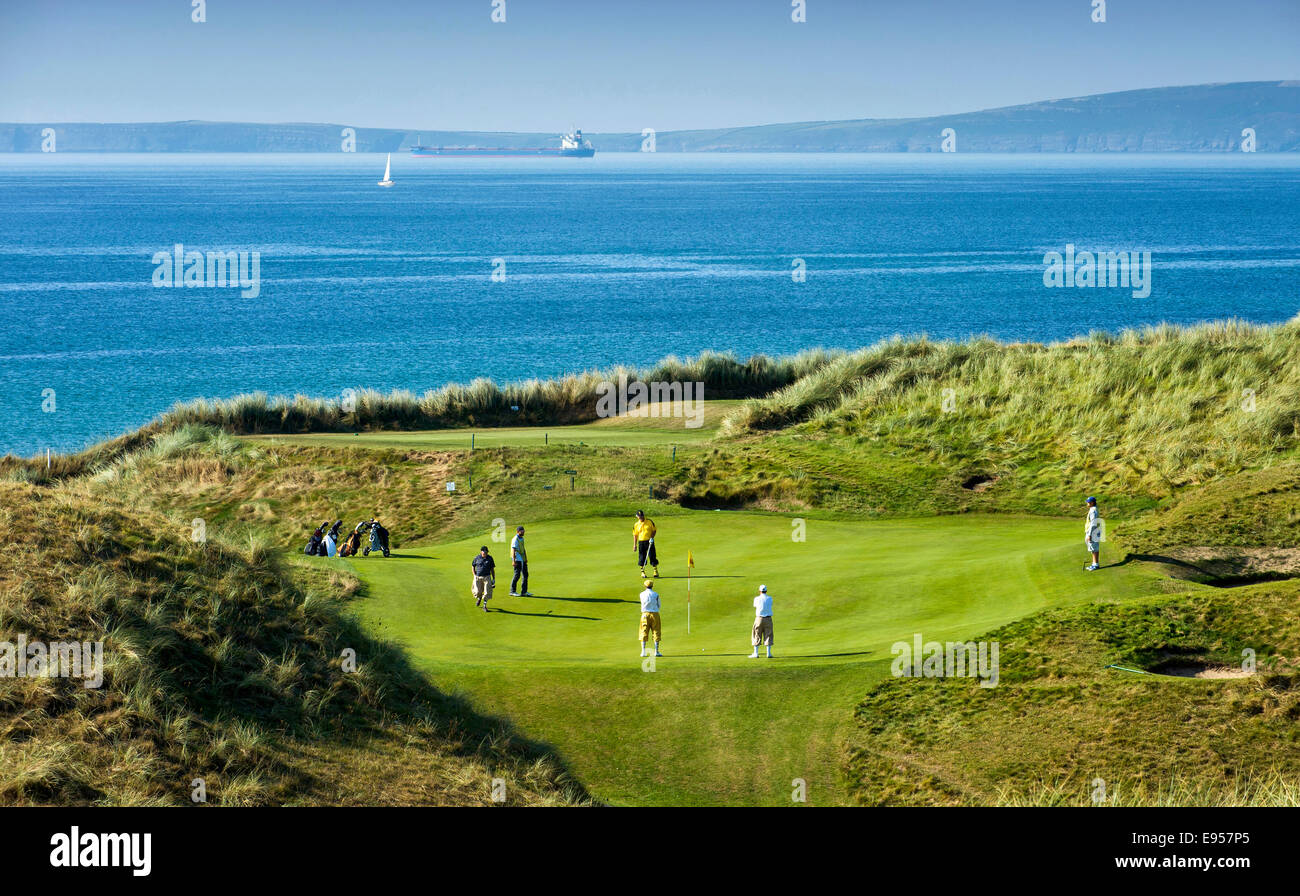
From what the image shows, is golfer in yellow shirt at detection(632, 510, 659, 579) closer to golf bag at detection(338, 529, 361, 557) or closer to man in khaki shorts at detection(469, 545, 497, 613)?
man in khaki shorts at detection(469, 545, 497, 613)

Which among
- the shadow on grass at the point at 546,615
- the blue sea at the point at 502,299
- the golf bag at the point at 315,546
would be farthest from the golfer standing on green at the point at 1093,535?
the blue sea at the point at 502,299

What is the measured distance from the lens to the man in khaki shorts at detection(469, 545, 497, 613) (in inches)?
919

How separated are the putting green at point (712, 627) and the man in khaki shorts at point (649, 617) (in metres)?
0.45

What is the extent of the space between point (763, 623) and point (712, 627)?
2.64 meters

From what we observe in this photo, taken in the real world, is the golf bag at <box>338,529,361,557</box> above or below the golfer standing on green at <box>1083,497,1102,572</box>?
below

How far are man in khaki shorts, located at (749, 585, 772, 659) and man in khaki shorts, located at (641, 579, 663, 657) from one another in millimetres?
1604

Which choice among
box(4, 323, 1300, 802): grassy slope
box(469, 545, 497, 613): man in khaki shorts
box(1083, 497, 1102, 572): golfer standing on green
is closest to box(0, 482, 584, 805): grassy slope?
box(4, 323, 1300, 802): grassy slope

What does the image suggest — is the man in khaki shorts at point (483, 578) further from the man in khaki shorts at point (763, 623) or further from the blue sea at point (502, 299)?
the blue sea at point (502, 299)

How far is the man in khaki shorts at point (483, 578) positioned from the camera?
76.6ft
